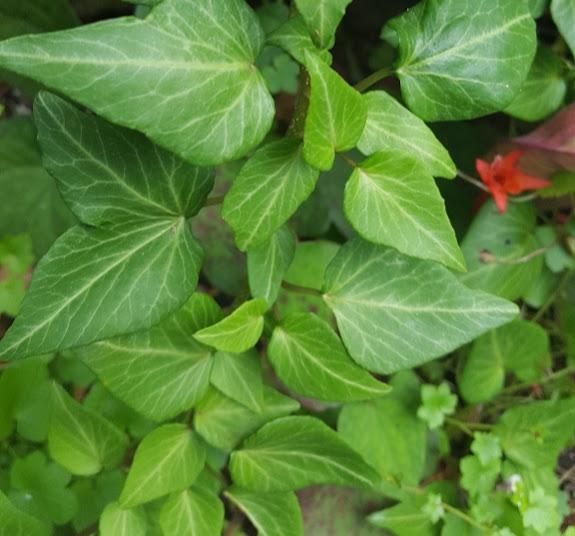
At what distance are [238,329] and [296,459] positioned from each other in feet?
0.67

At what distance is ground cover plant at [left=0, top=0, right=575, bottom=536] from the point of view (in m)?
0.59

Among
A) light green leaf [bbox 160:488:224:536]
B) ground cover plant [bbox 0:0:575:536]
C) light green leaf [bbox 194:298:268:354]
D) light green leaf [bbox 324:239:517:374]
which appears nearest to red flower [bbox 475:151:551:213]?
ground cover plant [bbox 0:0:575:536]

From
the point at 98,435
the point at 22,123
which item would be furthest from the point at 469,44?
the point at 22,123

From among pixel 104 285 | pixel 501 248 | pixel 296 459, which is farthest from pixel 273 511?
pixel 501 248

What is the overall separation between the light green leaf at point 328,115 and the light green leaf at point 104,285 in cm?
17

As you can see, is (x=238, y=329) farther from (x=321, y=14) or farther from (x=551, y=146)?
(x=551, y=146)

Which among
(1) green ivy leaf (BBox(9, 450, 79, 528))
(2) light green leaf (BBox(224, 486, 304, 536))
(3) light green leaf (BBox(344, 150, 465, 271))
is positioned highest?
(3) light green leaf (BBox(344, 150, 465, 271))

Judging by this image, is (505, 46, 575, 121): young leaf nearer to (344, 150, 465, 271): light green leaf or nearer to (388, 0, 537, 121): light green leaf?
(388, 0, 537, 121): light green leaf

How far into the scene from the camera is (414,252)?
2.04 feet

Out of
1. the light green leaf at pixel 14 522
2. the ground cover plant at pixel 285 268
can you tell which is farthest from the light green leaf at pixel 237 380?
the light green leaf at pixel 14 522

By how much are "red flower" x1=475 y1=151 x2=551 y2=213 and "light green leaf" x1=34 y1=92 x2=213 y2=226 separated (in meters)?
0.44

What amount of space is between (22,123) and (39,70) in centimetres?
65

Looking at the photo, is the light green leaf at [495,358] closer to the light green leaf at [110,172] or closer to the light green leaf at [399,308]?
the light green leaf at [399,308]

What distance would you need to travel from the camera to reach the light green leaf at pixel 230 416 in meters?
0.85
